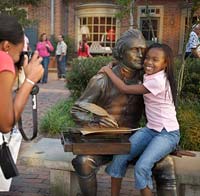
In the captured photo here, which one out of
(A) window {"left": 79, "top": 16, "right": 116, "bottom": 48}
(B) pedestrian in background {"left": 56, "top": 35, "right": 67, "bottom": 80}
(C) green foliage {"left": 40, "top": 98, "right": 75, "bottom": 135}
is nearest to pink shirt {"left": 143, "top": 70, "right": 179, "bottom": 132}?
(C) green foliage {"left": 40, "top": 98, "right": 75, "bottom": 135}

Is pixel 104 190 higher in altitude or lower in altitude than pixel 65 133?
lower

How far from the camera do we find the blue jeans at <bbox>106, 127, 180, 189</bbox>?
2707 mm

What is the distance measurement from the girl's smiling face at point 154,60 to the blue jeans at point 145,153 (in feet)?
1.60

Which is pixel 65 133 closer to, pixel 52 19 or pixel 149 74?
pixel 149 74

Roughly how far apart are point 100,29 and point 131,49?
1493 centimetres

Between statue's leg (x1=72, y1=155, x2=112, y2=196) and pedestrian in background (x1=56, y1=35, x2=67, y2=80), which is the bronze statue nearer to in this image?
statue's leg (x1=72, y1=155, x2=112, y2=196)

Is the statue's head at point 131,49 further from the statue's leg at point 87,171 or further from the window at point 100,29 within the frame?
the window at point 100,29

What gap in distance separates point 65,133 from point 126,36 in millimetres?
948

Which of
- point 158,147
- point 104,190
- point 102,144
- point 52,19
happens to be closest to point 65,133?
point 102,144

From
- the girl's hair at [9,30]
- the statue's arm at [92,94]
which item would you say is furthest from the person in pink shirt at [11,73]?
the statue's arm at [92,94]

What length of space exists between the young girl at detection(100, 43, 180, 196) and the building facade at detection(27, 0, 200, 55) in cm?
1387

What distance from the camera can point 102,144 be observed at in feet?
9.08

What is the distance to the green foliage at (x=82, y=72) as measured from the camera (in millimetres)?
6395

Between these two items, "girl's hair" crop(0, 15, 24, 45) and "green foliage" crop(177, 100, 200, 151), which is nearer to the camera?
"girl's hair" crop(0, 15, 24, 45)
